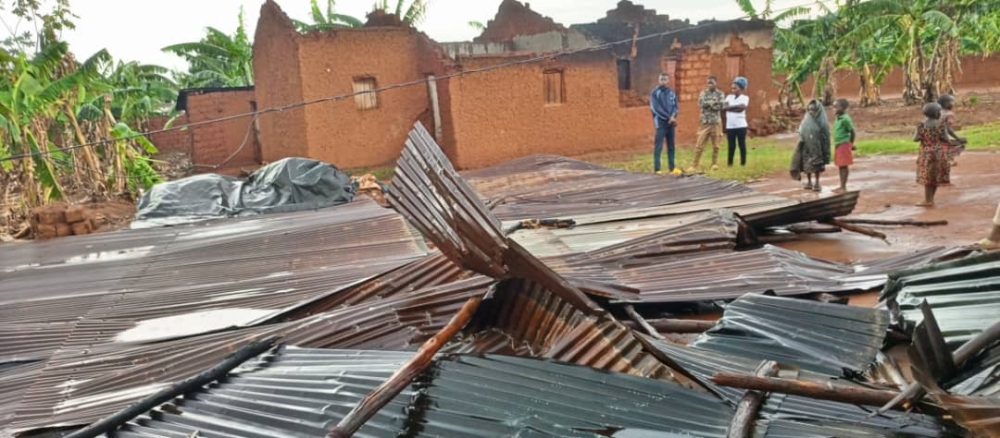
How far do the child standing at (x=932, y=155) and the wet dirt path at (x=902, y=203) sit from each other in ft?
0.79

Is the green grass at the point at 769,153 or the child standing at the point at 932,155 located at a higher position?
the child standing at the point at 932,155

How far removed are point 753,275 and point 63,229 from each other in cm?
764

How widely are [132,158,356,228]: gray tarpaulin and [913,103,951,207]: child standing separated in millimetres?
6653

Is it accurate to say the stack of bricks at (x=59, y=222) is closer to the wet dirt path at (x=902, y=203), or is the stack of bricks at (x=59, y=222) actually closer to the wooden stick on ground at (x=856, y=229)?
the wet dirt path at (x=902, y=203)

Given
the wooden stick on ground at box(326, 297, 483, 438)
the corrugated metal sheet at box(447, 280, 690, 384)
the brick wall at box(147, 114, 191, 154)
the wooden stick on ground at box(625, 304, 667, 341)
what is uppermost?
the brick wall at box(147, 114, 191, 154)

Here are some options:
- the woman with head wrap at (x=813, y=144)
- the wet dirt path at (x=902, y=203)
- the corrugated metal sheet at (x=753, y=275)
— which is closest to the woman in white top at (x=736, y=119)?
the wet dirt path at (x=902, y=203)

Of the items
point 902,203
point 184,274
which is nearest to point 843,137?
point 902,203

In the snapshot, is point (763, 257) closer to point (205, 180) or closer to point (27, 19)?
point (205, 180)

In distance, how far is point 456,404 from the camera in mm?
2240

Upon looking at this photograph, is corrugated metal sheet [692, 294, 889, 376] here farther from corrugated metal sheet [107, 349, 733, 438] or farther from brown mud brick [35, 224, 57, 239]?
brown mud brick [35, 224, 57, 239]

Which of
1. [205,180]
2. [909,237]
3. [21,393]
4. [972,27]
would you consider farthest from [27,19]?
[972,27]

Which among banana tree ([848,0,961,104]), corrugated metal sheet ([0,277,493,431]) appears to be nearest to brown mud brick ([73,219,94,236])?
corrugated metal sheet ([0,277,493,431])

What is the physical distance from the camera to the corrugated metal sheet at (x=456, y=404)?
2086 mm

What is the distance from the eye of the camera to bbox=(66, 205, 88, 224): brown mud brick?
784cm
